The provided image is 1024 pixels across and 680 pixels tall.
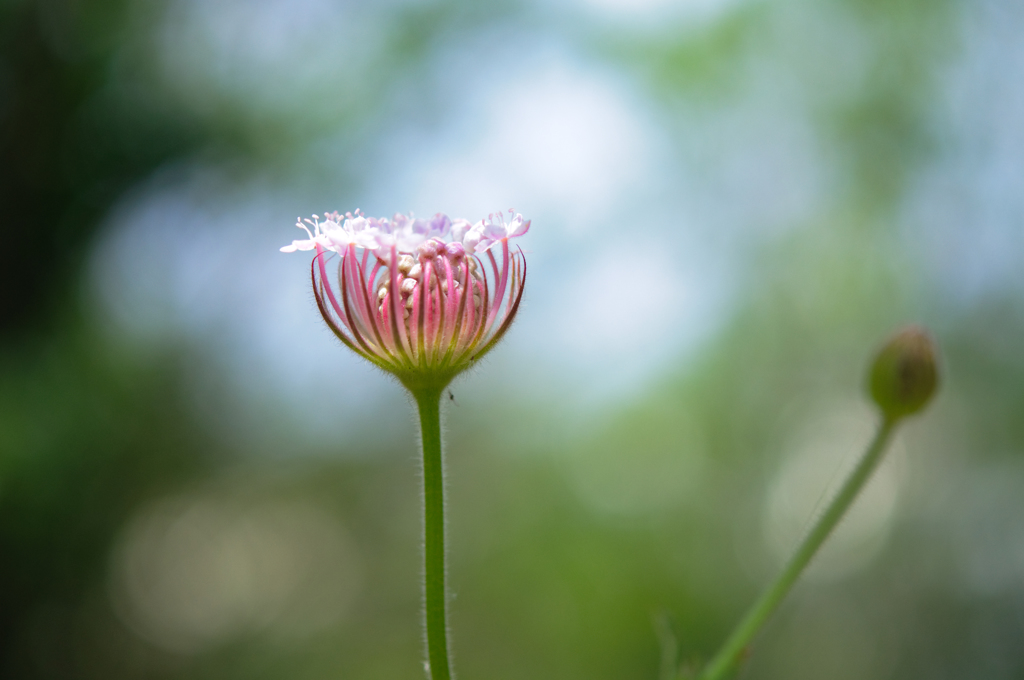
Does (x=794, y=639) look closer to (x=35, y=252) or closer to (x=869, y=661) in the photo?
(x=869, y=661)

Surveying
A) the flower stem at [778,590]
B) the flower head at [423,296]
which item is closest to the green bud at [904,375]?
the flower stem at [778,590]

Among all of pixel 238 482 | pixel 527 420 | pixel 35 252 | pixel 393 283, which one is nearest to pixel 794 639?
pixel 527 420

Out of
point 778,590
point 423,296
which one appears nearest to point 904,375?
point 778,590

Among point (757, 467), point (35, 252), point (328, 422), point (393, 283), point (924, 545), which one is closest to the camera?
point (393, 283)

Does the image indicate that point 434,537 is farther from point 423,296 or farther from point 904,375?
point 904,375

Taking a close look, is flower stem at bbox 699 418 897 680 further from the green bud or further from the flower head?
the flower head

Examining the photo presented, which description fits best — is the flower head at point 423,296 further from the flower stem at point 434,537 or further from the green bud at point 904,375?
the green bud at point 904,375

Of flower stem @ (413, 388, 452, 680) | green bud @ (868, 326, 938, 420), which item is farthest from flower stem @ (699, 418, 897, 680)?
flower stem @ (413, 388, 452, 680)

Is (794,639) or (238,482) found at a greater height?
(238,482)
